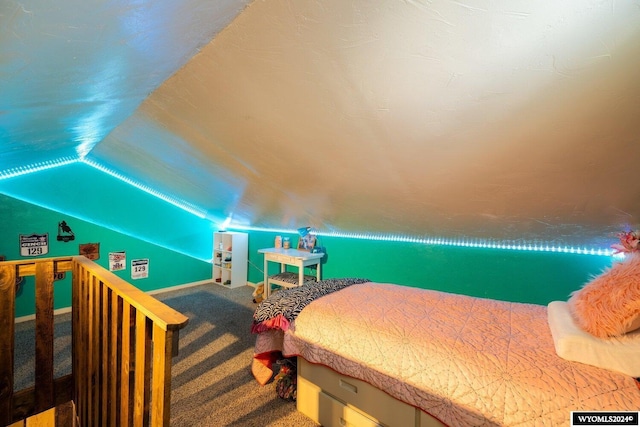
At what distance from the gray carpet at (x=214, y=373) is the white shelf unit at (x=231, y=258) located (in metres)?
0.95

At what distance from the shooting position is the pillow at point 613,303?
1.03 m

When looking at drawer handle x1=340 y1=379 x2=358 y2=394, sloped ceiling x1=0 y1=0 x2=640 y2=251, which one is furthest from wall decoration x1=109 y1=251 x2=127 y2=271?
drawer handle x1=340 y1=379 x2=358 y2=394

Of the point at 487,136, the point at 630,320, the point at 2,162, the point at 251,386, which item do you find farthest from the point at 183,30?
the point at 2,162

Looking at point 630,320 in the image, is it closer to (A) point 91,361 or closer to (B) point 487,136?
(B) point 487,136

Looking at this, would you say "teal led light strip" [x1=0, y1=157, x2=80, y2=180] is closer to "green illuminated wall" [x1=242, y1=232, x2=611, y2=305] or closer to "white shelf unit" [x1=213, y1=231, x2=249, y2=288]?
"white shelf unit" [x1=213, y1=231, x2=249, y2=288]

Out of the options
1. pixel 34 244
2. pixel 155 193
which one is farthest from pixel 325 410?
pixel 155 193

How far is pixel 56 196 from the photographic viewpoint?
132 inches

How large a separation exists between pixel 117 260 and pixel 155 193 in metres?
1.03

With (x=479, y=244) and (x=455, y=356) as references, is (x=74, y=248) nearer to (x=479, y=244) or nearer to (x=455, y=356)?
(x=455, y=356)

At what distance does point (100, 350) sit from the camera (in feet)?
4.50

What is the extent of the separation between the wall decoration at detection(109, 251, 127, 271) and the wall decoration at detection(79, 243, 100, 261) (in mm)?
147

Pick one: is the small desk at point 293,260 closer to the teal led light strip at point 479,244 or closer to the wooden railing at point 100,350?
the teal led light strip at point 479,244


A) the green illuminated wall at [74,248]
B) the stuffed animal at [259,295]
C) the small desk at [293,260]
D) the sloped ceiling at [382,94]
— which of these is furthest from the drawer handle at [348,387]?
the green illuminated wall at [74,248]

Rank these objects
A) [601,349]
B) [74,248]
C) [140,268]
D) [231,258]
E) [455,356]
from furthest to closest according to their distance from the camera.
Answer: [231,258]
[140,268]
[74,248]
[455,356]
[601,349]
